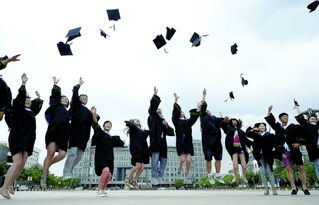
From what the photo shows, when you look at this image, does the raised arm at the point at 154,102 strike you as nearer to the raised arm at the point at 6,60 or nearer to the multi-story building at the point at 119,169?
the raised arm at the point at 6,60

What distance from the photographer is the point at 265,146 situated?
643cm

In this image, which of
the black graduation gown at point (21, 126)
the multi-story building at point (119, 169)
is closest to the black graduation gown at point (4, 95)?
the black graduation gown at point (21, 126)

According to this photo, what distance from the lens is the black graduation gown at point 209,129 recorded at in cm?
795

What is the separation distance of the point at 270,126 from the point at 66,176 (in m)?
5.26

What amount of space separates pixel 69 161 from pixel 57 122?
3.33 feet

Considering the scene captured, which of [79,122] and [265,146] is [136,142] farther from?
[265,146]

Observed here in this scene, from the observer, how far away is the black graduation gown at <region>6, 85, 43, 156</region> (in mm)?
4754

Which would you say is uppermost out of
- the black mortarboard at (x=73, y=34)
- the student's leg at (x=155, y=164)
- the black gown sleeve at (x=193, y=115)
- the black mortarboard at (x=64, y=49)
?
the black mortarboard at (x=73, y=34)

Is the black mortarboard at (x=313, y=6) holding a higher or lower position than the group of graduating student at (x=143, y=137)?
higher

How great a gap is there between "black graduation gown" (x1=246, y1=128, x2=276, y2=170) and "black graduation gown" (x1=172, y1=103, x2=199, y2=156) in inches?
87.3

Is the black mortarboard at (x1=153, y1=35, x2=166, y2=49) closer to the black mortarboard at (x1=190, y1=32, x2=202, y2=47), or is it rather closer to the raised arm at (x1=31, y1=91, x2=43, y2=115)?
the black mortarboard at (x1=190, y1=32, x2=202, y2=47)

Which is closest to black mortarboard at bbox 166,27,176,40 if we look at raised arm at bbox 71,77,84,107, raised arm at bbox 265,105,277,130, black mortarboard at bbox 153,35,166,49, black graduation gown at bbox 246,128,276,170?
black mortarboard at bbox 153,35,166,49

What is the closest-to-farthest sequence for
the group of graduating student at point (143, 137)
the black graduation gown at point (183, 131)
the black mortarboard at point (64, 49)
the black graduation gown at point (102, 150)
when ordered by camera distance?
the group of graduating student at point (143, 137) < the black graduation gown at point (102, 150) < the black mortarboard at point (64, 49) < the black graduation gown at point (183, 131)

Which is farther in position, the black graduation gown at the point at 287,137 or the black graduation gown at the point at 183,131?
the black graduation gown at the point at 183,131
